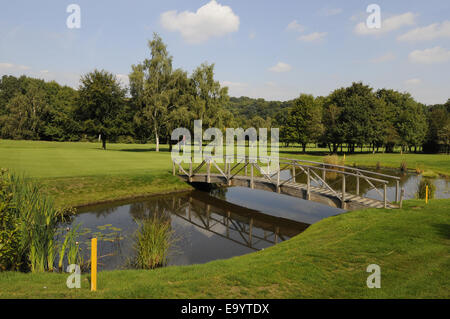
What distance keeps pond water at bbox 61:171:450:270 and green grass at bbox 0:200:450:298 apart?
2.96m

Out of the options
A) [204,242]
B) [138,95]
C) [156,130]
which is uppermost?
[138,95]

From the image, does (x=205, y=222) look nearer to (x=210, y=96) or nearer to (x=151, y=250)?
(x=151, y=250)

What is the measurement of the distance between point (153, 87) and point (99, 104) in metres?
10.3

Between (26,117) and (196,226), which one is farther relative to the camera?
(26,117)

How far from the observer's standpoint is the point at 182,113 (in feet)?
142

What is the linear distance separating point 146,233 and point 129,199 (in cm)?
1031

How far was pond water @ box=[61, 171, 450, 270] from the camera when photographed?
10.9m

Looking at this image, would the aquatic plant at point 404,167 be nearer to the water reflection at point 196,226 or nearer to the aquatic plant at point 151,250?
the water reflection at point 196,226

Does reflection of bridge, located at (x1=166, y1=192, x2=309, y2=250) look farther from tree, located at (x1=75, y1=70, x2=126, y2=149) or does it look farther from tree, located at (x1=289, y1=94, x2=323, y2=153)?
tree, located at (x1=289, y1=94, x2=323, y2=153)

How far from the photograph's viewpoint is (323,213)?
17109 millimetres

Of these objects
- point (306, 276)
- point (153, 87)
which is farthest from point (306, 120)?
point (306, 276)

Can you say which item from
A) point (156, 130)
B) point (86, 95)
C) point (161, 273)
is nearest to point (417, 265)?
point (161, 273)

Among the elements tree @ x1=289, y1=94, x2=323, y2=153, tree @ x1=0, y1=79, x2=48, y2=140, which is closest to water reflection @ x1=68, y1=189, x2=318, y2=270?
tree @ x1=289, y1=94, x2=323, y2=153
